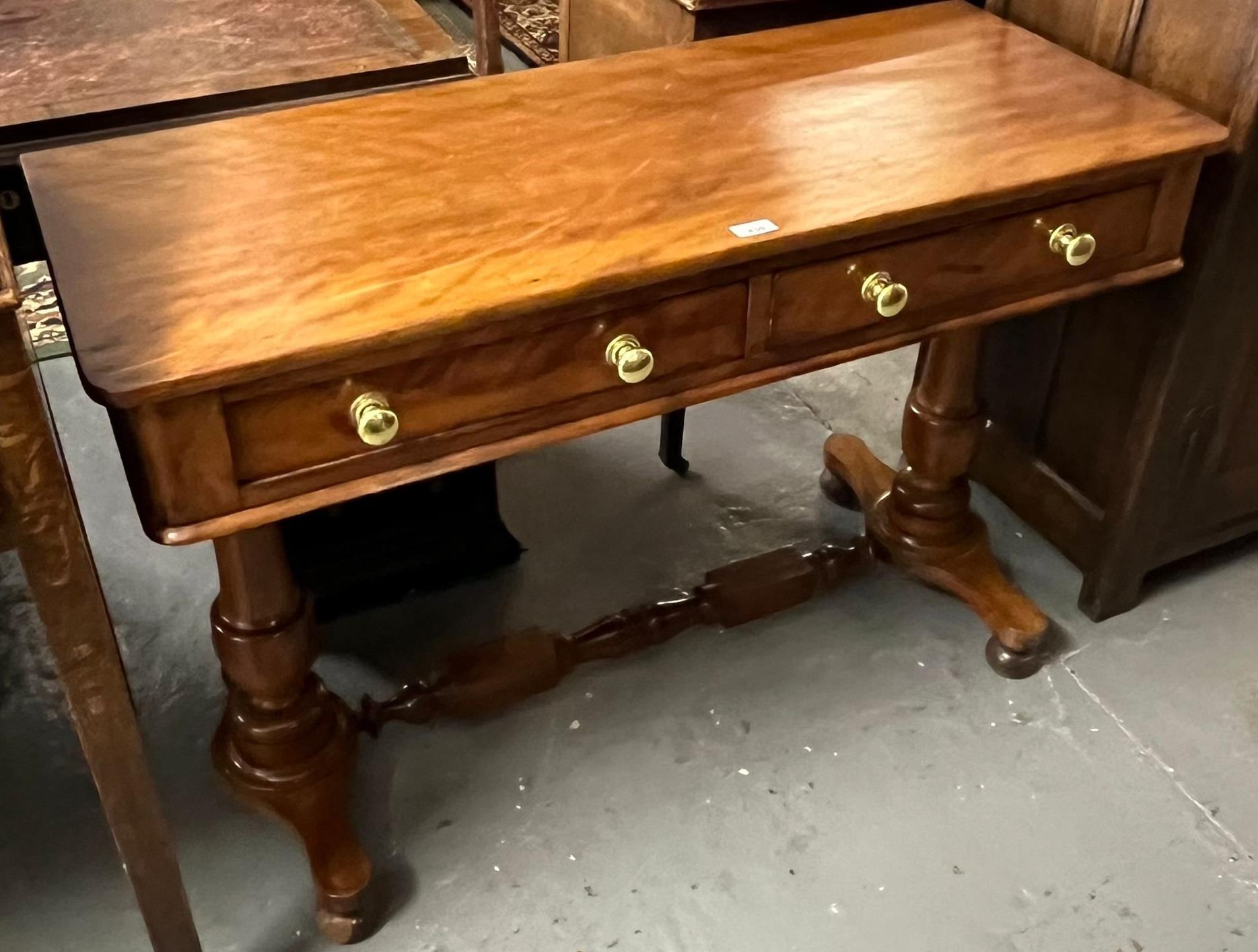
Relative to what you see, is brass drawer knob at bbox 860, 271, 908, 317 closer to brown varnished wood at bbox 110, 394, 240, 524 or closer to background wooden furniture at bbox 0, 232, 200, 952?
brown varnished wood at bbox 110, 394, 240, 524

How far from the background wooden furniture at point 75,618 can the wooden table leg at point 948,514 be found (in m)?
1.20

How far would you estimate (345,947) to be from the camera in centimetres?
151

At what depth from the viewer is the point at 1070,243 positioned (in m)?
1.40

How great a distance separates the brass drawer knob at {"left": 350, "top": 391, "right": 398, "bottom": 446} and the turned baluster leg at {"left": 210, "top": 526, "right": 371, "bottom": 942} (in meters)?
0.33

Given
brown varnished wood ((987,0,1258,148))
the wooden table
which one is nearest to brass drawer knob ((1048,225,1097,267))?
the wooden table

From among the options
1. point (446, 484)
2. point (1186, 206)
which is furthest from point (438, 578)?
point (1186, 206)

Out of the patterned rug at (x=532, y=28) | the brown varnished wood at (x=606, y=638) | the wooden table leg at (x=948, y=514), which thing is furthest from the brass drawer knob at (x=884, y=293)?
the patterned rug at (x=532, y=28)

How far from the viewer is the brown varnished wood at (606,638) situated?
66.9 inches

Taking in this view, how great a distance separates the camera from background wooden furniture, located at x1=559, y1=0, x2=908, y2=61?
2.12 metres

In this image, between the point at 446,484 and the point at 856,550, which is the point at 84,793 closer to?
the point at 446,484

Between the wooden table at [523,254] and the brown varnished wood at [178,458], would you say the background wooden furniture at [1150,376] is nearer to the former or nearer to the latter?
the wooden table at [523,254]

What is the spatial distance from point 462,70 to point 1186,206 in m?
0.99

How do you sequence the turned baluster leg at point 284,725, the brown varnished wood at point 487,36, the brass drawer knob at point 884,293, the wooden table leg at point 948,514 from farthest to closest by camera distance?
the brown varnished wood at point 487,36
the wooden table leg at point 948,514
the turned baluster leg at point 284,725
the brass drawer knob at point 884,293

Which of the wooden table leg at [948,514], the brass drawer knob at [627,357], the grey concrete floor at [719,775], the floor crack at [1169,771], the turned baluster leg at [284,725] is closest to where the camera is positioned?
the brass drawer knob at [627,357]
